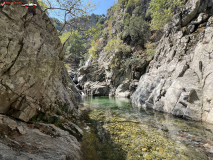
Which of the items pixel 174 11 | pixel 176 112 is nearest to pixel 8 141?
pixel 176 112

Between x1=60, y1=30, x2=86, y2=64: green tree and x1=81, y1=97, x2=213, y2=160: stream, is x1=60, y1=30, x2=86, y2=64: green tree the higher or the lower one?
the higher one

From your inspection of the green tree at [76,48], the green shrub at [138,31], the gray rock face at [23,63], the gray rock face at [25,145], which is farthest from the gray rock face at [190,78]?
the green tree at [76,48]

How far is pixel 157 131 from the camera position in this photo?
742 cm

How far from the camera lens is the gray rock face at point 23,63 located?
4.50 meters

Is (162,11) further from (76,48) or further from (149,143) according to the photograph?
(76,48)

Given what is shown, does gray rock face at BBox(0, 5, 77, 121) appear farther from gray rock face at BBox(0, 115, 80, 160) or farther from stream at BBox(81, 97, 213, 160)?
stream at BBox(81, 97, 213, 160)

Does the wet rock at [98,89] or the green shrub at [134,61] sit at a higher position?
the green shrub at [134,61]

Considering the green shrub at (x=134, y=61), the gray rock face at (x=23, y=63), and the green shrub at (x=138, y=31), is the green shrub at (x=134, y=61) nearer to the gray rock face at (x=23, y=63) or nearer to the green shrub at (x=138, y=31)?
the green shrub at (x=138, y=31)

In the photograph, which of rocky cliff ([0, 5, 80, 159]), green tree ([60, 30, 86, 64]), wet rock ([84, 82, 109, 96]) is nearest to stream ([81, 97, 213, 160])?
rocky cliff ([0, 5, 80, 159])

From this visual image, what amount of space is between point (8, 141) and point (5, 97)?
1.94 metres

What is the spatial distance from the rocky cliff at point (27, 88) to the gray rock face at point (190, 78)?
30.5 ft

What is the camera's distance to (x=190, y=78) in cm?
1079

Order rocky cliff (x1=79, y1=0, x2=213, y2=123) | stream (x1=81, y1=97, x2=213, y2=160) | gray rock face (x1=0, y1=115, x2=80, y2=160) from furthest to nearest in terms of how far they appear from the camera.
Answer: rocky cliff (x1=79, y1=0, x2=213, y2=123), stream (x1=81, y1=97, x2=213, y2=160), gray rock face (x1=0, y1=115, x2=80, y2=160)

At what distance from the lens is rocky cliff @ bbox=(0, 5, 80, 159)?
11.5ft
